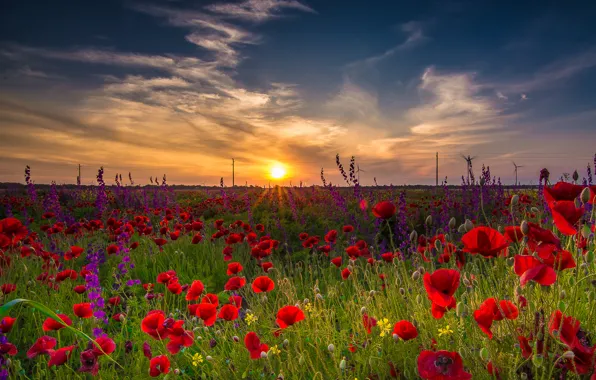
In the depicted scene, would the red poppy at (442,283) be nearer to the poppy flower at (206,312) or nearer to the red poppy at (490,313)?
the red poppy at (490,313)

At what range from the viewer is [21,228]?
390cm

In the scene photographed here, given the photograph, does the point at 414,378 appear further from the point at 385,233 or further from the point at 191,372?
the point at 385,233

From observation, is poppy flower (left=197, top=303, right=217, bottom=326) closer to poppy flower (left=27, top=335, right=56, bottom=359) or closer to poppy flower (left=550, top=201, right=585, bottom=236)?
poppy flower (left=27, top=335, right=56, bottom=359)

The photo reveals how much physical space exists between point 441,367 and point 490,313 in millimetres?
310

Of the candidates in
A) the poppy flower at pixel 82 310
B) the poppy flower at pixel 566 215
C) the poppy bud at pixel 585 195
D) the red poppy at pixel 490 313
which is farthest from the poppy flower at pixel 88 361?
the poppy bud at pixel 585 195

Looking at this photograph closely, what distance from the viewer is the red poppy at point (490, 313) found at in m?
1.68

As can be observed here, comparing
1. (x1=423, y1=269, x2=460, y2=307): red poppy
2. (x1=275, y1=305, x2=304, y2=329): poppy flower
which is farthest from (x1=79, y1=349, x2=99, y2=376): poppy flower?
(x1=423, y1=269, x2=460, y2=307): red poppy

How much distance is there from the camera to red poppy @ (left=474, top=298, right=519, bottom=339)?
5.50 ft

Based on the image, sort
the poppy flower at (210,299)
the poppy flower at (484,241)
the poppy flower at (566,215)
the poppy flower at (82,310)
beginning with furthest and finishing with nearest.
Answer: the poppy flower at (210,299) < the poppy flower at (82,310) < the poppy flower at (484,241) < the poppy flower at (566,215)

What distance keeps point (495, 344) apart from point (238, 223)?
195 inches

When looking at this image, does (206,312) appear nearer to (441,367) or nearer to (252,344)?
(252,344)

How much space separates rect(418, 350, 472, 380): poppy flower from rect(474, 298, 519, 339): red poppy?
20 cm

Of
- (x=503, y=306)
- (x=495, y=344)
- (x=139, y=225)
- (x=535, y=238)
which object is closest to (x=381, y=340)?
(x=495, y=344)

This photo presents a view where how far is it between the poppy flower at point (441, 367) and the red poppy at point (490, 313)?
0.20 metres
